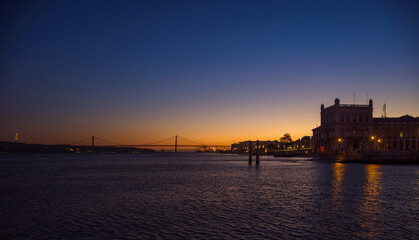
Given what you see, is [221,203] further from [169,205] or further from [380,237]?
[380,237]

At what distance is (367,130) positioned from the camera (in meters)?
115

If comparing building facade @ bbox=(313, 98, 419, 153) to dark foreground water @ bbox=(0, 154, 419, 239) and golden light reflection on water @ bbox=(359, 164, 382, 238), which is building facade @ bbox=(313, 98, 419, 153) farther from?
golden light reflection on water @ bbox=(359, 164, 382, 238)

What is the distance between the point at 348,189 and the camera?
30.6 meters

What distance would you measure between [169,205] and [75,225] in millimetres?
7165

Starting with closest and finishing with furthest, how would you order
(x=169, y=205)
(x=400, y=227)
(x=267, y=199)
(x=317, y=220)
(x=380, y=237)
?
(x=380, y=237) < (x=400, y=227) < (x=317, y=220) < (x=169, y=205) < (x=267, y=199)

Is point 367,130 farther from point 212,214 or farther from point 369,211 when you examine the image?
point 212,214

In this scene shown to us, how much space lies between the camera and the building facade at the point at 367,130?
113625 millimetres

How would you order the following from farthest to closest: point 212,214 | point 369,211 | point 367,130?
point 367,130 → point 369,211 → point 212,214

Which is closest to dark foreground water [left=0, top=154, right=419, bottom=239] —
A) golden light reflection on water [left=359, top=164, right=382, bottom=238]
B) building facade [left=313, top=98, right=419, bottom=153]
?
golden light reflection on water [left=359, top=164, right=382, bottom=238]

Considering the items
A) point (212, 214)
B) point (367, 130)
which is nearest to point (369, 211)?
point (212, 214)

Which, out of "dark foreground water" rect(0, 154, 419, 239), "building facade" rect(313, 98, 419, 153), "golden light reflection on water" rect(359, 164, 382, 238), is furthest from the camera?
"building facade" rect(313, 98, 419, 153)

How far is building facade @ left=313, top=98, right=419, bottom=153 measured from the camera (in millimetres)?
113625

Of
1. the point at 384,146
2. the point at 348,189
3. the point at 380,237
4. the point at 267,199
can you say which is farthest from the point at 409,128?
the point at 380,237

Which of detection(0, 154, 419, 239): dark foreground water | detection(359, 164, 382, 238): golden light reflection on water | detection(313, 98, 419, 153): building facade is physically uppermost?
detection(313, 98, 419, 153): building facade
